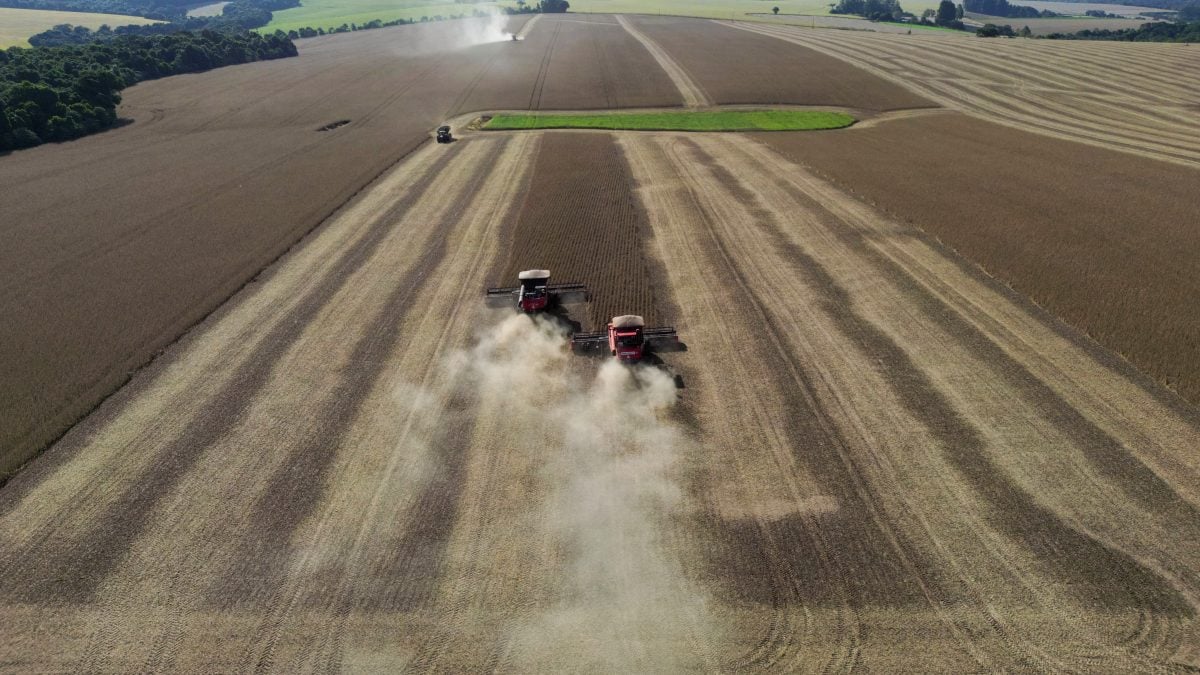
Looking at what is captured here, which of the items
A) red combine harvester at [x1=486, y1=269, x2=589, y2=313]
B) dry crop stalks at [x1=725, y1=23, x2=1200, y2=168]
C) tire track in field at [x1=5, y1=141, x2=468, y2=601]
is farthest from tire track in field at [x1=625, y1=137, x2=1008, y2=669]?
dry crop stalks at [x1=725, y1=23, x2=1200, y2=168]

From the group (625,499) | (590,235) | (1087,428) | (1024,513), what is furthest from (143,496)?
(1087,428)

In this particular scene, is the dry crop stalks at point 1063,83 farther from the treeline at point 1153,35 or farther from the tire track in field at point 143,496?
the tire track in field at point 143,496

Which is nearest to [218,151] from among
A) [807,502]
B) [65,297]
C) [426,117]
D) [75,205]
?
[75,205]

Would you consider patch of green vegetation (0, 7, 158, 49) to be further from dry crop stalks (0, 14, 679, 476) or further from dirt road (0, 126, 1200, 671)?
dirt road (0, 126, 1200, 671)

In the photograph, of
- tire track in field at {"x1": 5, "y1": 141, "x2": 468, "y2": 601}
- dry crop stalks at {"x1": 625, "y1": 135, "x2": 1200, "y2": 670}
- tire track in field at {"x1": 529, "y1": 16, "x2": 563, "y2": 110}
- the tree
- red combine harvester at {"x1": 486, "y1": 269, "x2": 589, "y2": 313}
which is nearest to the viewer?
dry crop stalks at {"x1": 625, "y1": 135, "x2": 1200, "y2": 670}

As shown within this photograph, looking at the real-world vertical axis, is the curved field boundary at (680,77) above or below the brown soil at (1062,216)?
above

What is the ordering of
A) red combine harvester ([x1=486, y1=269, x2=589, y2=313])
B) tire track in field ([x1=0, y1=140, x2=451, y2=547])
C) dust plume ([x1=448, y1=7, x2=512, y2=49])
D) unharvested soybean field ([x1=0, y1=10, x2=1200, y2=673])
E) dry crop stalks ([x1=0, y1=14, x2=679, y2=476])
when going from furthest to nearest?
dust plume ([x1=448, y1=7, x2=512, y2=49]) → red combine harvester ([x1=486, y1=269, x2=589, y2=313]) → dry crop stalks ([x1=0, y1=14, x2=679, y2=476]) → tire track in field ([x1=0, y1=140, x2=451, y2=547]) → unharvested soybean field ([x1=0, y1=10, x2=1200, y2=673])

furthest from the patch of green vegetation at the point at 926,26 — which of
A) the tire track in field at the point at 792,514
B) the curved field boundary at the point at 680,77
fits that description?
the tire track in field at the point at 792,514

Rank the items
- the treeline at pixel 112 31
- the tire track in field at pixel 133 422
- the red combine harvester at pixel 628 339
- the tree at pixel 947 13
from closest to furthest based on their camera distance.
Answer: the tire track in field at pixel 133 422, the red combine harvester at pixel 628 339, the treeline at pixel 112 31, the tree at pixel 947 13
